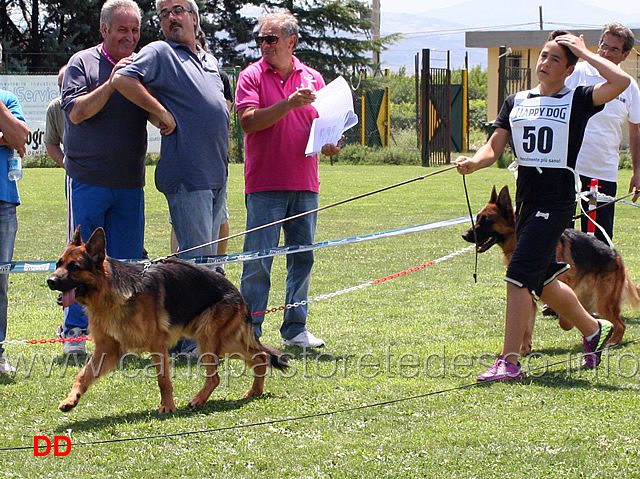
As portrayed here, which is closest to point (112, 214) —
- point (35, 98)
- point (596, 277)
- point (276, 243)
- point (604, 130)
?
point (276, 243)

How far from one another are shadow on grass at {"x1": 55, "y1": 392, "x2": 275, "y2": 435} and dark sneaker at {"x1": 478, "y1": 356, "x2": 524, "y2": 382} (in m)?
1.39

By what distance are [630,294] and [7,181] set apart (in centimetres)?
486

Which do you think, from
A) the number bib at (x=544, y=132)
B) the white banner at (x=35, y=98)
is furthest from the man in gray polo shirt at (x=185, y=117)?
the white banner at (x=35, y=98)

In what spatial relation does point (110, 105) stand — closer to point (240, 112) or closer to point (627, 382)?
point (240, 112)

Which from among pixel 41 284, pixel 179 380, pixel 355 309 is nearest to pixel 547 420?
pixel 179 380

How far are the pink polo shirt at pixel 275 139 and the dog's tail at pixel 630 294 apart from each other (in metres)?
2.75

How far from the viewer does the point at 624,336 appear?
661 cm

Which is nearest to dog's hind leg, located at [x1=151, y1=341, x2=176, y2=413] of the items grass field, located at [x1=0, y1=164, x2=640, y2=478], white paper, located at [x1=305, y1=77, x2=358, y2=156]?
grass field, located at [x1=0, y1=164, x2=640, y2=478]

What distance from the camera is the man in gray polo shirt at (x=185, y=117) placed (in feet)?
17.6

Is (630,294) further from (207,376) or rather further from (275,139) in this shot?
(207,376)

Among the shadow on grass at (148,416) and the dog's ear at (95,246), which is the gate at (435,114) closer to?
the shadow on grass at (148,416)

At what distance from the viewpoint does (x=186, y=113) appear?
5.47 metres

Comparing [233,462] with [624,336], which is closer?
[233,462]

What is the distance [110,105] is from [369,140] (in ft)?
102
